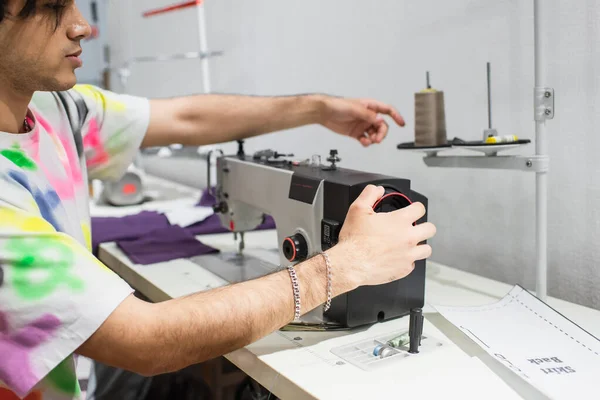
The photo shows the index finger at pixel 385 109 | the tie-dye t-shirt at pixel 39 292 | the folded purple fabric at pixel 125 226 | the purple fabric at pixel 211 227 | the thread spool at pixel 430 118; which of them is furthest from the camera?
the purple fabric at pixel 211 227

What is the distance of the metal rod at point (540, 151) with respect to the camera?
1.08 metres

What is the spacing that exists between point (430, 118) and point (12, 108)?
2.67ft

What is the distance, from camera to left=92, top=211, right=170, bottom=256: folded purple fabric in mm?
1757

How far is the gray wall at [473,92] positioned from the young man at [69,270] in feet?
1.38

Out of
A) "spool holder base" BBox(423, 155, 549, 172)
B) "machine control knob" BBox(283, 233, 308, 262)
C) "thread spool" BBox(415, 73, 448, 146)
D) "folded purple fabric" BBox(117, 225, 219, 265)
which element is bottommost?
"folded purple fabric" BBox(117, 225, 219, 265)

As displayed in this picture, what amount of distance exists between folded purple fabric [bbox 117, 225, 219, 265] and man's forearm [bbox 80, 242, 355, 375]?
0.68 meters

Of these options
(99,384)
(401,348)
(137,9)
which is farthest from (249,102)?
(137,9)

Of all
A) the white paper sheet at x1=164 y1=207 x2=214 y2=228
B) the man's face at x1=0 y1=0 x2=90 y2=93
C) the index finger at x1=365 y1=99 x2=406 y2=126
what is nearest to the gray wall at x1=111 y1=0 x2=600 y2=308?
the index finger at x1=365 y1=99 x2=406 y2=126

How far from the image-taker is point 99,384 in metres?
1.90

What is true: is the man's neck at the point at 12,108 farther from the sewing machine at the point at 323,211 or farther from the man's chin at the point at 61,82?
the sewing machine at the point at 323,211

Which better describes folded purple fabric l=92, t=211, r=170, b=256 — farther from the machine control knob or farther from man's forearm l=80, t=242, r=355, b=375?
man's forearm l=80, t=242, r=355, b=375

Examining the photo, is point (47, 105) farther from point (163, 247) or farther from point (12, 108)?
point (163, 247)

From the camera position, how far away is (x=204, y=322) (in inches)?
34.0

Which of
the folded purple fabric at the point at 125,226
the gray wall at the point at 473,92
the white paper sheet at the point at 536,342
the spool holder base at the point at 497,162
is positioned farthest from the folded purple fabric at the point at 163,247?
the white paper sheet at the point at 536,342
